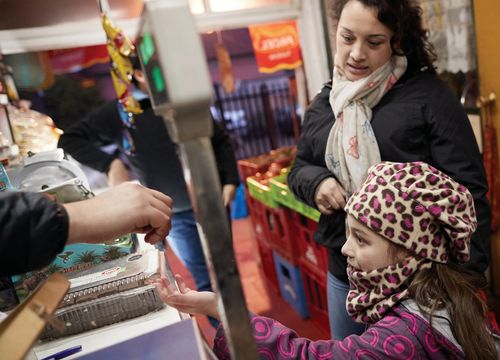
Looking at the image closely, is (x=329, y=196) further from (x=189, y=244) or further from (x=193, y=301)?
(x=189, y=244)

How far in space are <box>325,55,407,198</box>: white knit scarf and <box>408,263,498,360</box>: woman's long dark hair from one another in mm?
483

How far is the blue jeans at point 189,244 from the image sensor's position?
2.29 metres

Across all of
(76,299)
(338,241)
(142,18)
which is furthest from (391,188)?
(76,299)

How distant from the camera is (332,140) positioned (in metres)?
1.52

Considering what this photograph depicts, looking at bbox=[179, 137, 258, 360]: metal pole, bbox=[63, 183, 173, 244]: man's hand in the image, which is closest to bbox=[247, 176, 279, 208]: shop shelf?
bbox=[63, 183, 173, 244]: man's hand

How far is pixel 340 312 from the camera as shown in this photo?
5.00 feet

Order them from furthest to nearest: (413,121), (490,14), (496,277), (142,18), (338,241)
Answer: (496,277), (490,14), (338,241), (413,121), (142,18)

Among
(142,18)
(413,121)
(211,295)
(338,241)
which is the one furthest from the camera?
(338,241)

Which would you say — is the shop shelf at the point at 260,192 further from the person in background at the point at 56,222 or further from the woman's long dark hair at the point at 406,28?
the person in background at the point at 56,222

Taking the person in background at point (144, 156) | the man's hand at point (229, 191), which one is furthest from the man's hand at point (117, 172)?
the man's hand at point (229, 191)

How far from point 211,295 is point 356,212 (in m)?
0.46

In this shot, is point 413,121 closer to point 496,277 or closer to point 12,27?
point 496,277

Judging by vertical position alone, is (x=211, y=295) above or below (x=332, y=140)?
below

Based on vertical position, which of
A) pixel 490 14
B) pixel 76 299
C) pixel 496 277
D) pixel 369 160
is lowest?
pixel 496 277
